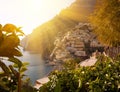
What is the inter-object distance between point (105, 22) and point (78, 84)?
1332 centimetres

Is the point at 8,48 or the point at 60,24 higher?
the point at 8,48

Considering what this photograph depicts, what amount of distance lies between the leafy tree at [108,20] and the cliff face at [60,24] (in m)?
Answer: 94.0

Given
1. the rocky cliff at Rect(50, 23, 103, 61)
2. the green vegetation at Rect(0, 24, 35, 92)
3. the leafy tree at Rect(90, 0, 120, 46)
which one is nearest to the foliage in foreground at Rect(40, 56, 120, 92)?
the green vegetation at Rect(0, 24, 35, 92)

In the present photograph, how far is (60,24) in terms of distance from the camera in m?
124

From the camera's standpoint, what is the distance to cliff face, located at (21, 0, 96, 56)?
380 ft

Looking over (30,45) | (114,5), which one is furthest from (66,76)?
(30,45)

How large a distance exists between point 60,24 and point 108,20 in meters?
108

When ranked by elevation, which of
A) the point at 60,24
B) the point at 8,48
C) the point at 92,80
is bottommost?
the point at 60,24

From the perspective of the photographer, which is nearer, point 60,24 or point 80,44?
point 80,44

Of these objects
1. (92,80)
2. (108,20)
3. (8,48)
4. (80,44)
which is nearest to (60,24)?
(80,44)

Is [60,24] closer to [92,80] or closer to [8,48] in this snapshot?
[92,80]

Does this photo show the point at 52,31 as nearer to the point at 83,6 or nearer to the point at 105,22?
the point at 83,6

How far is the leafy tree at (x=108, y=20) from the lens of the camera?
610 inches

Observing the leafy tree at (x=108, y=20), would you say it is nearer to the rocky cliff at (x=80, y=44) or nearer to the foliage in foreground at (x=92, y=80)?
the foliage in foreground at (x=92, y=80)
